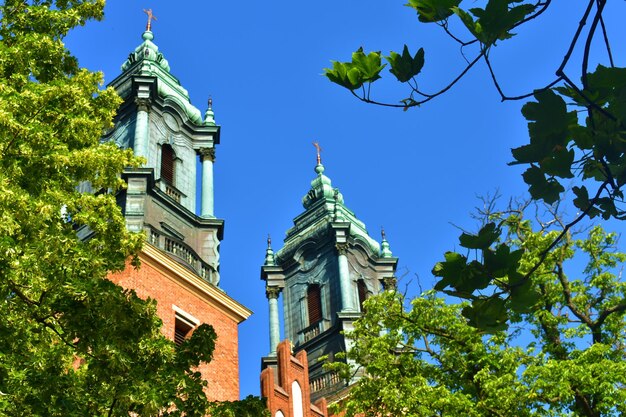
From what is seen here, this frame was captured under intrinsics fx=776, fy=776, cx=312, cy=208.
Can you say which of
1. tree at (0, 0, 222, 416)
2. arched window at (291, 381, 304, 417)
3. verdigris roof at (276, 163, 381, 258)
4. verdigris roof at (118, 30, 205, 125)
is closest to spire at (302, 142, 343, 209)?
verdigris roof at (276, 163, 381, 258)

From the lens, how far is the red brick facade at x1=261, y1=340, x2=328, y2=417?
2286 cm

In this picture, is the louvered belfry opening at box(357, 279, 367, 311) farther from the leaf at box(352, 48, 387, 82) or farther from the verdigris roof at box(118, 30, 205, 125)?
the leaf at box(352, 48, 387, 82)

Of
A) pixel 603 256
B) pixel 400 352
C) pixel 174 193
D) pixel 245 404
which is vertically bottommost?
pixel 245 404

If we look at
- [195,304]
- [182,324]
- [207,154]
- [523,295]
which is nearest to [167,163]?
[207,154]

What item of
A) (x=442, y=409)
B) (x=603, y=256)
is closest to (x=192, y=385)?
(x=442, y=409)

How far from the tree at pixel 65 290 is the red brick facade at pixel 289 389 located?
502 inches

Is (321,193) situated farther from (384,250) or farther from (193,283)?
(193,283)

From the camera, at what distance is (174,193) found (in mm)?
24734

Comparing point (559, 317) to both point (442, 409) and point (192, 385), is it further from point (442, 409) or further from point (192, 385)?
point (192, 385)

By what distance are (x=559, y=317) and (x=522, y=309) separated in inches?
566

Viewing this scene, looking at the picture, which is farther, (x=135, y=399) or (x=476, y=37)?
(x=135, y=399)

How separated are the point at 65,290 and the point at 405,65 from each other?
650 centimetres

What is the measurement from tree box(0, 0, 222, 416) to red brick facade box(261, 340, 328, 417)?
12738 mm

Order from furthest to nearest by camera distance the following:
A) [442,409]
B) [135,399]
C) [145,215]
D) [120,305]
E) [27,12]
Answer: [145,215], [442,409], [27,12], [120,305], [135,399]
